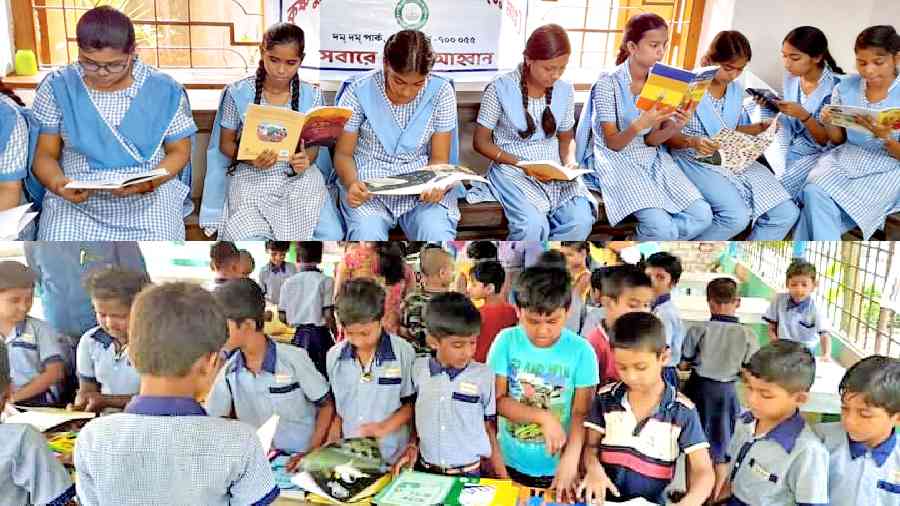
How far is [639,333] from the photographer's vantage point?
1.68m

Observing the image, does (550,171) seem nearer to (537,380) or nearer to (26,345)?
(537,380)

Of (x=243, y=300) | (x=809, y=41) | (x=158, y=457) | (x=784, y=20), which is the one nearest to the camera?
(x=158, y=457)

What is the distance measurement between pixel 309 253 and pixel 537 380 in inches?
21.2

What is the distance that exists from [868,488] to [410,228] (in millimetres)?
1612

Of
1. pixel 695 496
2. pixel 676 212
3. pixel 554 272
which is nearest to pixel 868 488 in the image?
pixel 695 496

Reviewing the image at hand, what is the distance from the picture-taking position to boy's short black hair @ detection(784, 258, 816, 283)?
1.81 meters

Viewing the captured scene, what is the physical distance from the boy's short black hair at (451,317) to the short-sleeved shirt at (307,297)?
0.21 metres

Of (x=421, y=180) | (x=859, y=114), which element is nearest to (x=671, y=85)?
(x=859, y=114)

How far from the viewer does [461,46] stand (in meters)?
3.37

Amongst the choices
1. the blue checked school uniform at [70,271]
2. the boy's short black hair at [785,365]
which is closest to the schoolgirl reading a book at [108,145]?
the blue checked school uniform at [70,271]

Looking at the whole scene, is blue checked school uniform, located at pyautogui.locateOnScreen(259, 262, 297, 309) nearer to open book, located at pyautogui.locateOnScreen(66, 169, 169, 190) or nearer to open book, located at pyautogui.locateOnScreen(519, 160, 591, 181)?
open book, located at pyautogui.locateOnScreen(66, 169, 169, 190)

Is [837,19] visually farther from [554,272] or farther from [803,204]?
[554,272]

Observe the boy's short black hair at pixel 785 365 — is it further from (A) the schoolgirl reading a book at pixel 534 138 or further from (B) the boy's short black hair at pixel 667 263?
(A) the schoolgirl reading a book at pixel 534 138

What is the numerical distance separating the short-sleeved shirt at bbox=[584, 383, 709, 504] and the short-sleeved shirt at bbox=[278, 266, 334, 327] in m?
0.59
